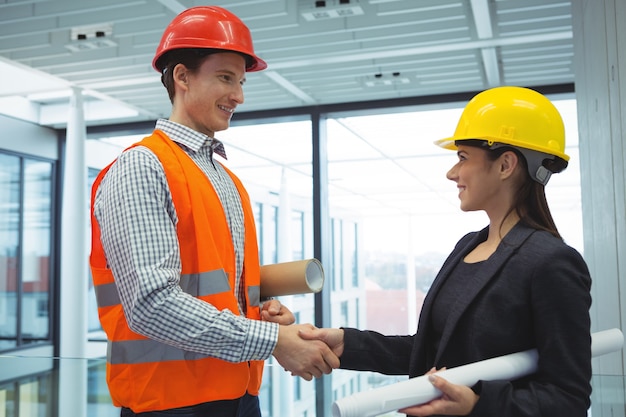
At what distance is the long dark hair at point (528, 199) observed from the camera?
1.55 metres

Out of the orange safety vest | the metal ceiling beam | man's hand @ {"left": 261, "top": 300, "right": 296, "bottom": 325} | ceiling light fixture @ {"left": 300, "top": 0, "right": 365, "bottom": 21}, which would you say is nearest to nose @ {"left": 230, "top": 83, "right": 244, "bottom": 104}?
the orange safety vest

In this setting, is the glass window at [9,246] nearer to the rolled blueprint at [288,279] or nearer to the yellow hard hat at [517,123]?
the rolled blueprint at [288,279]

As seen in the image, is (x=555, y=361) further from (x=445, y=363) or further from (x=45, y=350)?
(x=45, y=350)

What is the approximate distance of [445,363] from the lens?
1506 mm

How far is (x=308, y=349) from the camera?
1.82m

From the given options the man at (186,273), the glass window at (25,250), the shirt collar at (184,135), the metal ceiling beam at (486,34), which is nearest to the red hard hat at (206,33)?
the man at (186,273)

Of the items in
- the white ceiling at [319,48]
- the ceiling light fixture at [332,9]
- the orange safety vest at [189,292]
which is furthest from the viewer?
the white ceiling at [319,48]

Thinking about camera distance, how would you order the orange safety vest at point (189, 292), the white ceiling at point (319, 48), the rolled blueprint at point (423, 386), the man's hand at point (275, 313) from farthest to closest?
the white ceiling at point (319, 48)
the man's hand at point (275, 313)
the orange safety vest at point (189, 292)
the rolled blueprint at point (423, 386)

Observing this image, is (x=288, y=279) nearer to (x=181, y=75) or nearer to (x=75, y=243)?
(x=181, y=75)

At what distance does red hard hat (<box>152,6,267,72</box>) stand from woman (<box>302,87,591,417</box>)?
2.26 ft

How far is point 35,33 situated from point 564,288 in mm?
5207

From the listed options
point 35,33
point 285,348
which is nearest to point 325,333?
point 285,348

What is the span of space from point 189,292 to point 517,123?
2.93ft

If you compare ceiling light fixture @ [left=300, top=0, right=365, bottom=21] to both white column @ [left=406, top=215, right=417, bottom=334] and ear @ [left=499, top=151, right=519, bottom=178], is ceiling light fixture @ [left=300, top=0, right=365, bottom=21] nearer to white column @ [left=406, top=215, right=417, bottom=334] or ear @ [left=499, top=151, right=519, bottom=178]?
ear @ [left=499, top=151, right=519, bottom=178]
